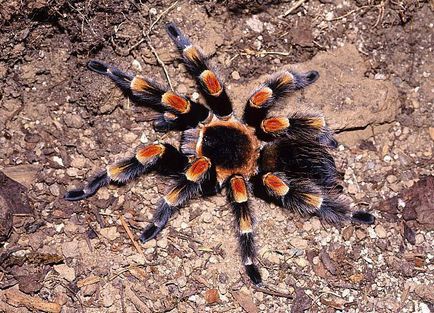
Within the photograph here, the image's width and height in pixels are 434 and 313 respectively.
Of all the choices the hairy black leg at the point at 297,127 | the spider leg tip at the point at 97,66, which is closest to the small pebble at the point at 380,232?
the hairy black leg at the point at 297,127

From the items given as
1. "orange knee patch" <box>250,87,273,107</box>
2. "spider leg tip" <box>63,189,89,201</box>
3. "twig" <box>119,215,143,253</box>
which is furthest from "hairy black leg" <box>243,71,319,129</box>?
"spider leg tip" <box>63,189,89,201</box>

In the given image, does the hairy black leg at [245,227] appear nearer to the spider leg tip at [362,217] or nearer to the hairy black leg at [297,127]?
the hairy black leg at [297,127]

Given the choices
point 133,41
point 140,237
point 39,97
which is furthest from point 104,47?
point 140,237

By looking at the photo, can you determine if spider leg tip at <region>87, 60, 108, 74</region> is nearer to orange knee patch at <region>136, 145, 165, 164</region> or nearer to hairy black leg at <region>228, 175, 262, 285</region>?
orange knee patch at <region>136, 145, 165, 164</region>

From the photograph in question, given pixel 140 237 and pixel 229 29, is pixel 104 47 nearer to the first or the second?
pixel 229 29

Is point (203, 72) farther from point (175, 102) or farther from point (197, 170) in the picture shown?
point (197, 170)

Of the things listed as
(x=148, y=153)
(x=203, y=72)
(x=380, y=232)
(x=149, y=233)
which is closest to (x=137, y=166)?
(x=148, y=153)
